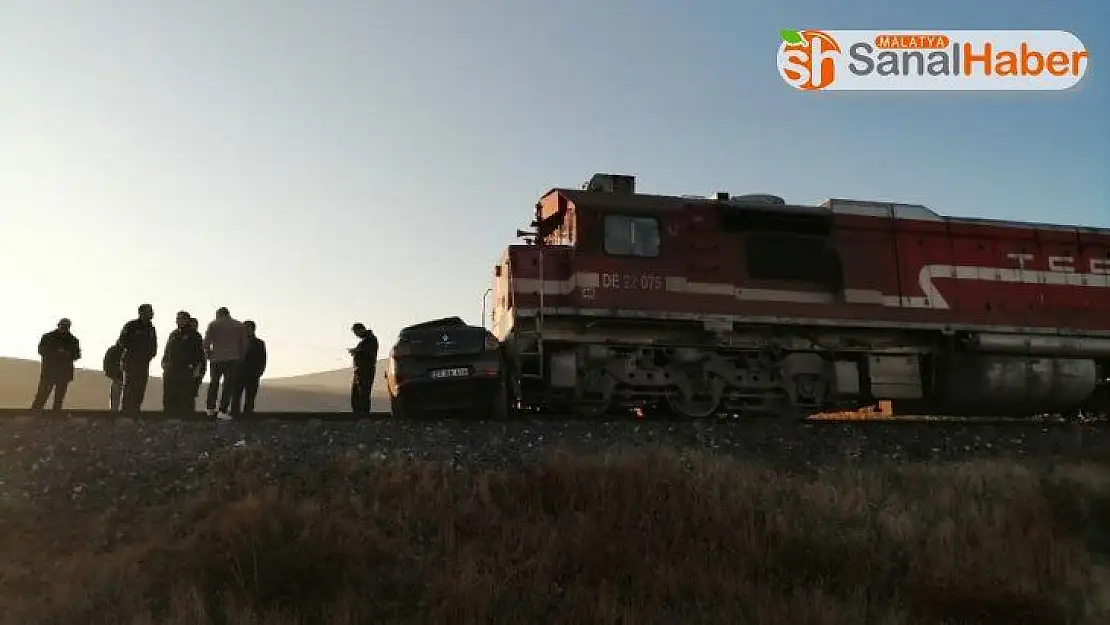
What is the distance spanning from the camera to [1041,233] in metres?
13.7

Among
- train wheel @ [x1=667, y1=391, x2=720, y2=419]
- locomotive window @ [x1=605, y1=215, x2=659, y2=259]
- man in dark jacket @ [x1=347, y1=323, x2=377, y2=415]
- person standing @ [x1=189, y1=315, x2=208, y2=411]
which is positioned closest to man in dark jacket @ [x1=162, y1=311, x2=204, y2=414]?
person standing @ [x1=189, y1=315, x2=208, y2=411]

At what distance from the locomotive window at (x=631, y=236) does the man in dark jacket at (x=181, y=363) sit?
19.8ft

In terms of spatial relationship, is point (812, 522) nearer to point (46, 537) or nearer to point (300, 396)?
point (46, 537)

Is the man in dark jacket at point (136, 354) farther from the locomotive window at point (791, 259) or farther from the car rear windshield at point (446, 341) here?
the locomotive window at point (791, 259)

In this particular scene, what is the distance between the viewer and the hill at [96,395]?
212ft

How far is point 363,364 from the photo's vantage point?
472 inches

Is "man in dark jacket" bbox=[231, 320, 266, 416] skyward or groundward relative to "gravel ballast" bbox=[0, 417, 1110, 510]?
skyward

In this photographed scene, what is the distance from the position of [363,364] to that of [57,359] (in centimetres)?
414

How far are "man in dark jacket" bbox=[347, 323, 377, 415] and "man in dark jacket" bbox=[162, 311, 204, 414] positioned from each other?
2.31 metres

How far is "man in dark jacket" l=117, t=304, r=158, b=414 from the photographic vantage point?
1034cm

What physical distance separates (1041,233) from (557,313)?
366 inches

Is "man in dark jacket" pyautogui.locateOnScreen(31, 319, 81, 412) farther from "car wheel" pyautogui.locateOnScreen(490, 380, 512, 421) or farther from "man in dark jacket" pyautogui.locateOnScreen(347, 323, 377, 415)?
"car wheel" pyautogui.locateOnScreen(490, 380, 512, 421)

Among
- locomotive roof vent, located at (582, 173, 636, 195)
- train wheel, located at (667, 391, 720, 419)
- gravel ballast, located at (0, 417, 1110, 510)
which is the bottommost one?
gravel ballast, located at (0, 417, 1110, 510)

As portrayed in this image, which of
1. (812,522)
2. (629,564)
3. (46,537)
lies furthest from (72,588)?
(812,522)
